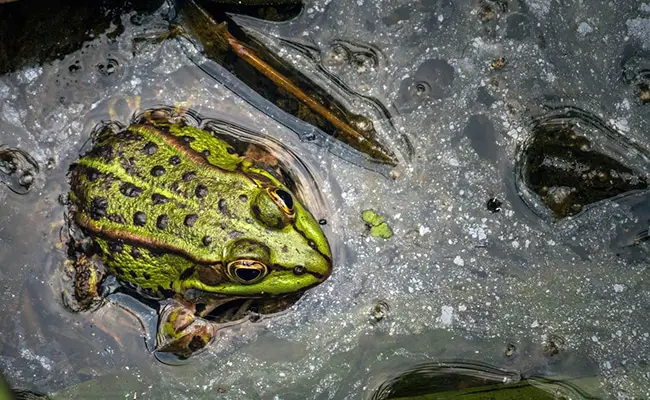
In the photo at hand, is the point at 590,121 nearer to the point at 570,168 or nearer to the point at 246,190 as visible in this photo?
the point at 570,168

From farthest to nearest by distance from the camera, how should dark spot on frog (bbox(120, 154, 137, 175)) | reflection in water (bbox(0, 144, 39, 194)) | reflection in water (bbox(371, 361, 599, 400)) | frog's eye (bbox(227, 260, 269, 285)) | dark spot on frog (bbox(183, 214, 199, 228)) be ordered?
reflection in water (bbox(0, 144, 39, 194)) → reflection in water (bbox(371, 361, 599, 400)) → dark spot on frog (bbox(120, 154, 137, 175)) → dark spot on frog (bbox(183, 214, 199, 228)) → frog's eye (bbox(227, 260, 269, 285))

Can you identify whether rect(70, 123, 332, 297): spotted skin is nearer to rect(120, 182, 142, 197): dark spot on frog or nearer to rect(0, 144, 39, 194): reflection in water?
rect(120, 182, 142, 197): dark spot on frog

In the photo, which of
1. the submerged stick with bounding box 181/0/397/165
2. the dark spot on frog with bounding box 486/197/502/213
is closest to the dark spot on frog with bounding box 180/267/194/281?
the submerged stick with bounding box 181/0/397/165

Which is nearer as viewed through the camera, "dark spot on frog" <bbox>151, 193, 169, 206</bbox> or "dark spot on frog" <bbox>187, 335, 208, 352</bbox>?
"dark spot on frog" <bbox>151, 193, 169, 206</bbox>

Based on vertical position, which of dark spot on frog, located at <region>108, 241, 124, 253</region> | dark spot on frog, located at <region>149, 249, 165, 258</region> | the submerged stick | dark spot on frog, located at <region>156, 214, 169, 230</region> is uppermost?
the submerged stick

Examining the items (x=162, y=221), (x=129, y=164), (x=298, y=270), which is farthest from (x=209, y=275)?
(x=129, y=164)

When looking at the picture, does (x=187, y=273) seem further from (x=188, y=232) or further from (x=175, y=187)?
(x=175, y=187)

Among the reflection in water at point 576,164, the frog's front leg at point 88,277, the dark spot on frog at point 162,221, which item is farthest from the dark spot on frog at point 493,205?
the frog's front leg at point 88,277
